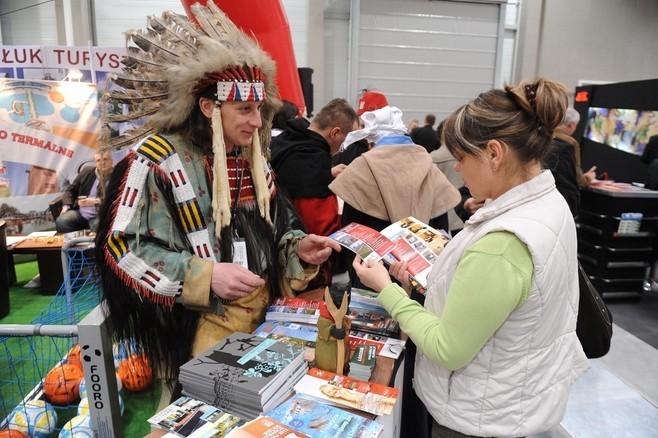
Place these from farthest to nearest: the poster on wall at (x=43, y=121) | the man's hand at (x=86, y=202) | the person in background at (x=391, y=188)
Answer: the poster on wall at (x=43, y=121), the man's hand at (x=86, y=202), the person in background at (x=391, y=188)

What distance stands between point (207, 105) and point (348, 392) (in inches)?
39.2

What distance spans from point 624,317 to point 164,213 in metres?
3.98

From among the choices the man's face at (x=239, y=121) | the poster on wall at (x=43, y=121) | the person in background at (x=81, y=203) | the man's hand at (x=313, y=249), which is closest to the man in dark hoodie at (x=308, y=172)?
the man's hand at (x=313, y=249)

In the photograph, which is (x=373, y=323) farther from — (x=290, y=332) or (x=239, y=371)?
(x=239, y=371)

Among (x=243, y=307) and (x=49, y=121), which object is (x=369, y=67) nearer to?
(x=49, y=121)

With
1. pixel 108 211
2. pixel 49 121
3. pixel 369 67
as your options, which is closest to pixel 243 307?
pixel 108 211

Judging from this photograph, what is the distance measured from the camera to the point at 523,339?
1.05 m

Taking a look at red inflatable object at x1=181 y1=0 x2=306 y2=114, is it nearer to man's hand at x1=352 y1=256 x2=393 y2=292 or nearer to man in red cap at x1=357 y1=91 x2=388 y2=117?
man in red cap at x1=357 y1=91 x2=388 y2=117

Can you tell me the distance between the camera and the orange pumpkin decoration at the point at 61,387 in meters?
2.32

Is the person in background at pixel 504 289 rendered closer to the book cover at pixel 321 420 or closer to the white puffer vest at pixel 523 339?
the white puffer vest at pixel 523 339

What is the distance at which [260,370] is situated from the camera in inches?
44.0

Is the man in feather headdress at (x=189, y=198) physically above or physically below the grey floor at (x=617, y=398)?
above

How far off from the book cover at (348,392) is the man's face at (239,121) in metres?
0.81

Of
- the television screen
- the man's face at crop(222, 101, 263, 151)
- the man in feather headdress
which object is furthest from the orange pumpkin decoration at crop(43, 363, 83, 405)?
the television screen
